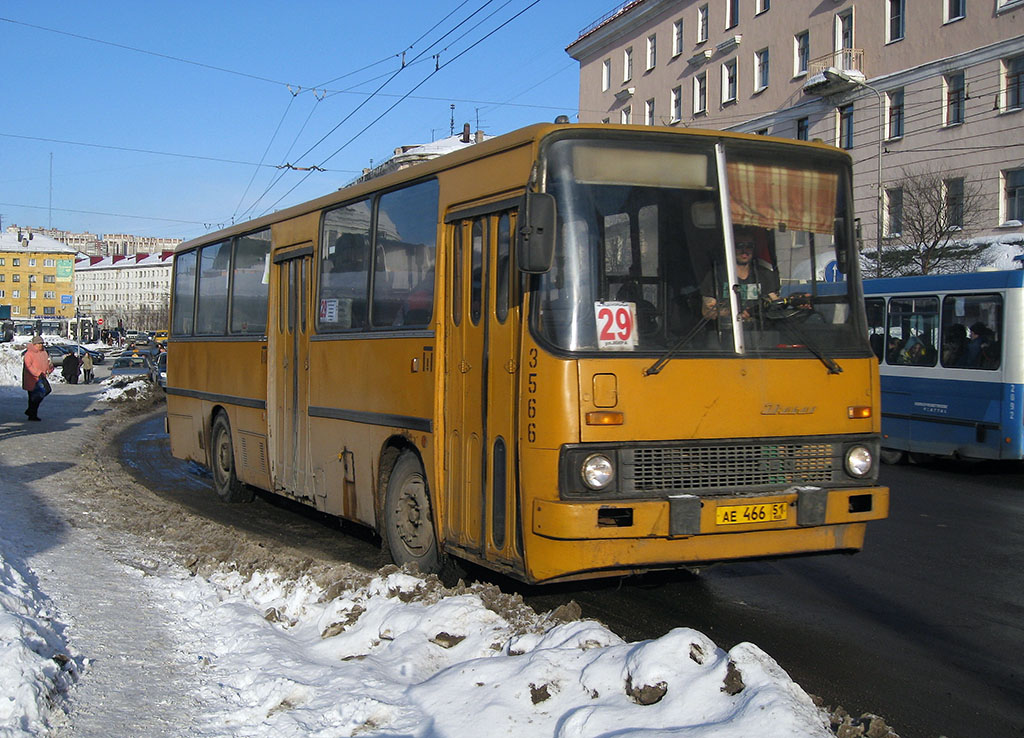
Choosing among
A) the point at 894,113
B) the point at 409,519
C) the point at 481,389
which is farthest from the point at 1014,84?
the point at 481,389

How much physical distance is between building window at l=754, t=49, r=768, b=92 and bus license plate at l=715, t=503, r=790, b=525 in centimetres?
4111

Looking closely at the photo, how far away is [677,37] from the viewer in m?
50.2

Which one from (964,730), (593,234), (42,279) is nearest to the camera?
(964,730)

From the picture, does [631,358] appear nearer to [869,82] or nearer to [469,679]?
[469,679]

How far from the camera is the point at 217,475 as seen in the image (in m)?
12.6

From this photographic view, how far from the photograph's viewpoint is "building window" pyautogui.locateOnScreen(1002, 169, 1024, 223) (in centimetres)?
3228

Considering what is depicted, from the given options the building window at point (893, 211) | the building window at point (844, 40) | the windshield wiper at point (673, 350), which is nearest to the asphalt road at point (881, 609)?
the windshield wiper at point (673, 350)

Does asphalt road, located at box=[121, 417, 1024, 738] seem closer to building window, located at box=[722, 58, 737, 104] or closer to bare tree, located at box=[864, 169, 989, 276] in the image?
bare tree, located at box=[864, 169, 989, 276]

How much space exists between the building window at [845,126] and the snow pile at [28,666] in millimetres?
38521

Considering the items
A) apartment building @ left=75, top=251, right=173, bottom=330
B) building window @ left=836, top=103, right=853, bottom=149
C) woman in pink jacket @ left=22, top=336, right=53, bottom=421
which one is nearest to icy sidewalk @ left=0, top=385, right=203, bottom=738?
woman in pink jacket @ left=22, top=336, right=53, bottom=421

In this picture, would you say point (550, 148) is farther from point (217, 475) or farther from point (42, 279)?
point (42, 279)

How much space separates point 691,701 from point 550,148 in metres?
3.25

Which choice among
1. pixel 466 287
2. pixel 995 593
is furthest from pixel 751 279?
pixel 995 593

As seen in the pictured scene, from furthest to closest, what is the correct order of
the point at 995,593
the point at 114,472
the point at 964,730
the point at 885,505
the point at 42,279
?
the point at 42,279
the point at 114,472
the point at 995,593
the point at 885,505
the point at 964,730
